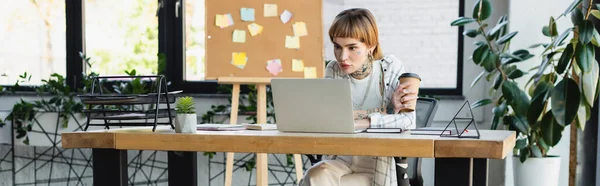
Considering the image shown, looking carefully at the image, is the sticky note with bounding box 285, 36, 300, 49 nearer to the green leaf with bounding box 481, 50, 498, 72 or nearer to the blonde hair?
the green leaf with bounding box 481, 50, 498, 72

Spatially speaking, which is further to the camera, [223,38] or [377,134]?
[223,38]

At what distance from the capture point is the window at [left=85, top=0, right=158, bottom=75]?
474 cm

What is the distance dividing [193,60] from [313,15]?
1.14 meters

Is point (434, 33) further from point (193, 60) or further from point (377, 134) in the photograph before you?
point (377, 134)

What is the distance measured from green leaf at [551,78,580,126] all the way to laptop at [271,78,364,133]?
151 cm

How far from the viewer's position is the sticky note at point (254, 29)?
3.90m

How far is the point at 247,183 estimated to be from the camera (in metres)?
4.62

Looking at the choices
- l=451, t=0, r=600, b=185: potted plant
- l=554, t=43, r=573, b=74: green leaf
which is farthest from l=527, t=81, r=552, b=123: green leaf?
l=554, t=43, r=573, b=74: green leaf

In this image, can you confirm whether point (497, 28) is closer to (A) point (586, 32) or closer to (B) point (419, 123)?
(A) point (586, 32)

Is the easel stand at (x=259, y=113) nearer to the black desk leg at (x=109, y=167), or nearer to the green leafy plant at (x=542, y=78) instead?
the green leafy plant at (x=542, y=78)

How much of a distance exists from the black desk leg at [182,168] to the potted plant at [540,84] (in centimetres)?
170

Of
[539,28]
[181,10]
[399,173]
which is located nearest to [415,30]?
[539,28]

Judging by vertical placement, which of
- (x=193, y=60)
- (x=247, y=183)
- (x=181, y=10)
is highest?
(x=181, y=10)

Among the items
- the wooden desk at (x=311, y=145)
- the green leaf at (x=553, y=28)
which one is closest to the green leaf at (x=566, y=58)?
the green leaf at (x=553, y=28)
